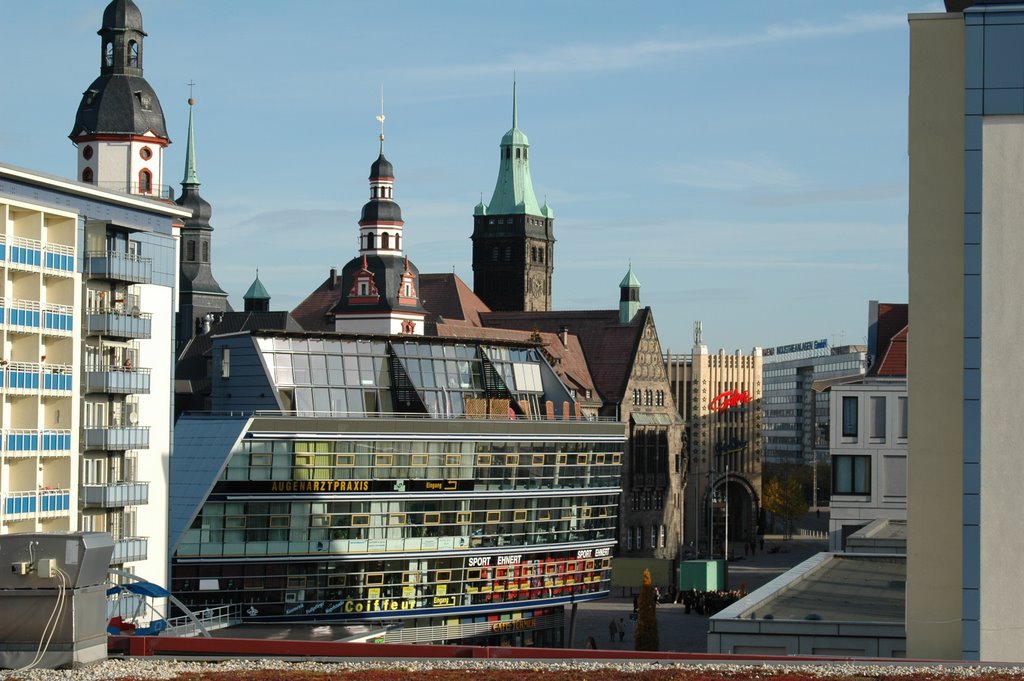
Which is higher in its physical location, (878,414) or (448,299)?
(448,299)

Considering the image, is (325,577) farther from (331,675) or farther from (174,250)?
(331,675)

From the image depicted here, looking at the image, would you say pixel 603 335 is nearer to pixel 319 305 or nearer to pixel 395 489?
pixel 319 305

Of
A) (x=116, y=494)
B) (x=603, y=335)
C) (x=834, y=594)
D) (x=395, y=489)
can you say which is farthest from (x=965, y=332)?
(x=603, y=335)

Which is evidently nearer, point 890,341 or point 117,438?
point 117,438

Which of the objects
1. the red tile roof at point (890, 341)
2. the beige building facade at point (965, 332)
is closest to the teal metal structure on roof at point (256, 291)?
the red tile roof at point (890, 341)

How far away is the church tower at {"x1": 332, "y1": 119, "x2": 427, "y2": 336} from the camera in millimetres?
164750

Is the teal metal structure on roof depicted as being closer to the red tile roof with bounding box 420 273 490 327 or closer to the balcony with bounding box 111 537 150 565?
the red tile roof with bounding box 420 273 490 327

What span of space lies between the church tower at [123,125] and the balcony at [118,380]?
3440cm

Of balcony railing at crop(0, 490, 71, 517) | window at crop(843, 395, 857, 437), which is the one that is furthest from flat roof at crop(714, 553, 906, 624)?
balcony railing at crop(0, 490, 71, 517)

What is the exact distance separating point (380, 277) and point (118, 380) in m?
92.6

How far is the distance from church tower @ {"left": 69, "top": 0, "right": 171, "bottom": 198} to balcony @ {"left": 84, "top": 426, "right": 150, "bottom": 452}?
34.9 metres

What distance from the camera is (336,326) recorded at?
557 ft

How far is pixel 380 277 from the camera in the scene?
165 meters

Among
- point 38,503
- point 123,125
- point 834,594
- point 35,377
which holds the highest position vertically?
point 123,125
